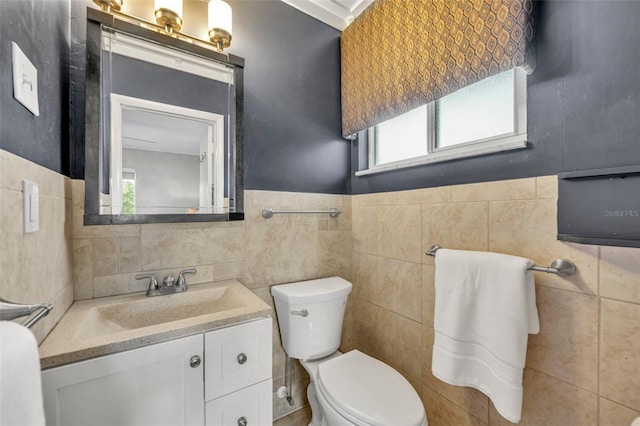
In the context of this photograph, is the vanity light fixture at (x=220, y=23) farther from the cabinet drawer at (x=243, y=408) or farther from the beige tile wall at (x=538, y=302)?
the cabinet drawer at (x=243, y=408)

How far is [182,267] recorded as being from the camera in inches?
49.1

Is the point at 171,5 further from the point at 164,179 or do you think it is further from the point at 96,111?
the point at 164,179

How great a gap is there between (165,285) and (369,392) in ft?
3.26

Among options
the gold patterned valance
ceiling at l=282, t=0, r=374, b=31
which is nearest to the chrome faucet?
the gold patterned valance

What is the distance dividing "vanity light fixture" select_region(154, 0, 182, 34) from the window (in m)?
1.23

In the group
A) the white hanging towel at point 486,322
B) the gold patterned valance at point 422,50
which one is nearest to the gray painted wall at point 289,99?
the gold patterned valance at point 422,50

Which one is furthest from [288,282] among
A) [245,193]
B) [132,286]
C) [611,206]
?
[611,206]

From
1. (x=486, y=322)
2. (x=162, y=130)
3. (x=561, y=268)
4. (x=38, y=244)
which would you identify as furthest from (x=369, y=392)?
(x=162, y=130)

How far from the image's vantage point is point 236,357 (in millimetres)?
940

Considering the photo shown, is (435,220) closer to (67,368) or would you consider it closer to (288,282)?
(288,282)

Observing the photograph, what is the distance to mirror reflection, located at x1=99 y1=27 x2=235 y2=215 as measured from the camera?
110 centimetres

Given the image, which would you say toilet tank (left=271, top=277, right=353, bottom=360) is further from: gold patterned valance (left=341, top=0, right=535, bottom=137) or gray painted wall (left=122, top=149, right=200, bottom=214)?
gold patterned valance (left=341, top=0, right=535, bottom=137)

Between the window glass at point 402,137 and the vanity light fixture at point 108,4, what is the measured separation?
140 cm

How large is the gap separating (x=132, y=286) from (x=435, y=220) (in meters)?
1.44
